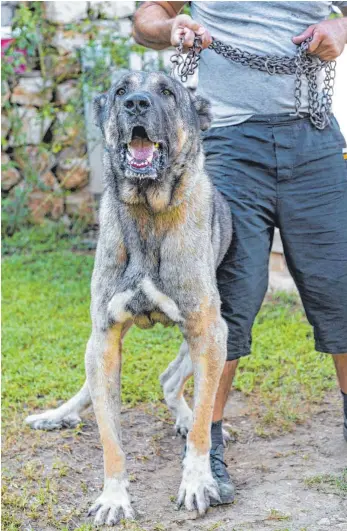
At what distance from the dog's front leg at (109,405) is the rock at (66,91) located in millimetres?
5224

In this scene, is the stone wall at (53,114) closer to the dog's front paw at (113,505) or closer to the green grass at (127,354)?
the green grass at (127,354)

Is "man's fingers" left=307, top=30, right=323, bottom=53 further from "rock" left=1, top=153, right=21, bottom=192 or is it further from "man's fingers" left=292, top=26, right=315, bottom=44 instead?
Result: "rock" left=1, top=153, right=21, bottom=192

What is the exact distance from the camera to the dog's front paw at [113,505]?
10.9 feet

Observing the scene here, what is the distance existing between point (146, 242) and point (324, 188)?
3.07 feet

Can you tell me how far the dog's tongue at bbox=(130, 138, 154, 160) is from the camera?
320 cm

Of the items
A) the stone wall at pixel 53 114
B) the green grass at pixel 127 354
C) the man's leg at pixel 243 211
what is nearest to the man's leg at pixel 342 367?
the green grass at pixel 127 354

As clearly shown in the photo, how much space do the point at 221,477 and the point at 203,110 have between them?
1618 mm

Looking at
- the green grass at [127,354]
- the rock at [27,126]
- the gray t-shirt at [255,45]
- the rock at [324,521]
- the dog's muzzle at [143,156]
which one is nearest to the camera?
the dog's muzzle at [143,156]

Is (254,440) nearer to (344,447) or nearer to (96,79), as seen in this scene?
(344,447)

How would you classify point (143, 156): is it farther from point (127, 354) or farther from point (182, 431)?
point (127, 354)

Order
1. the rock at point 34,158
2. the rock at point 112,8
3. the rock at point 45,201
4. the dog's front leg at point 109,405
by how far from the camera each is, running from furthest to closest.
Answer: the rock at point 45,201
the rock at point 34,158
the rock at point 112,8
the dog's front leg at point 109,405

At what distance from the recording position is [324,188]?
377 cm

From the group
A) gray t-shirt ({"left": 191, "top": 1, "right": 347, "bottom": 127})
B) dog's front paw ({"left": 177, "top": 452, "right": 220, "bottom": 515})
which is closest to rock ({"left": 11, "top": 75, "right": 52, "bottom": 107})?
gray t-shirt ({"left": 191, "top": 1, "right": 347, "bottom": 127})

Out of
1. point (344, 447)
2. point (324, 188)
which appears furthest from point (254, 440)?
point (324, 188)
